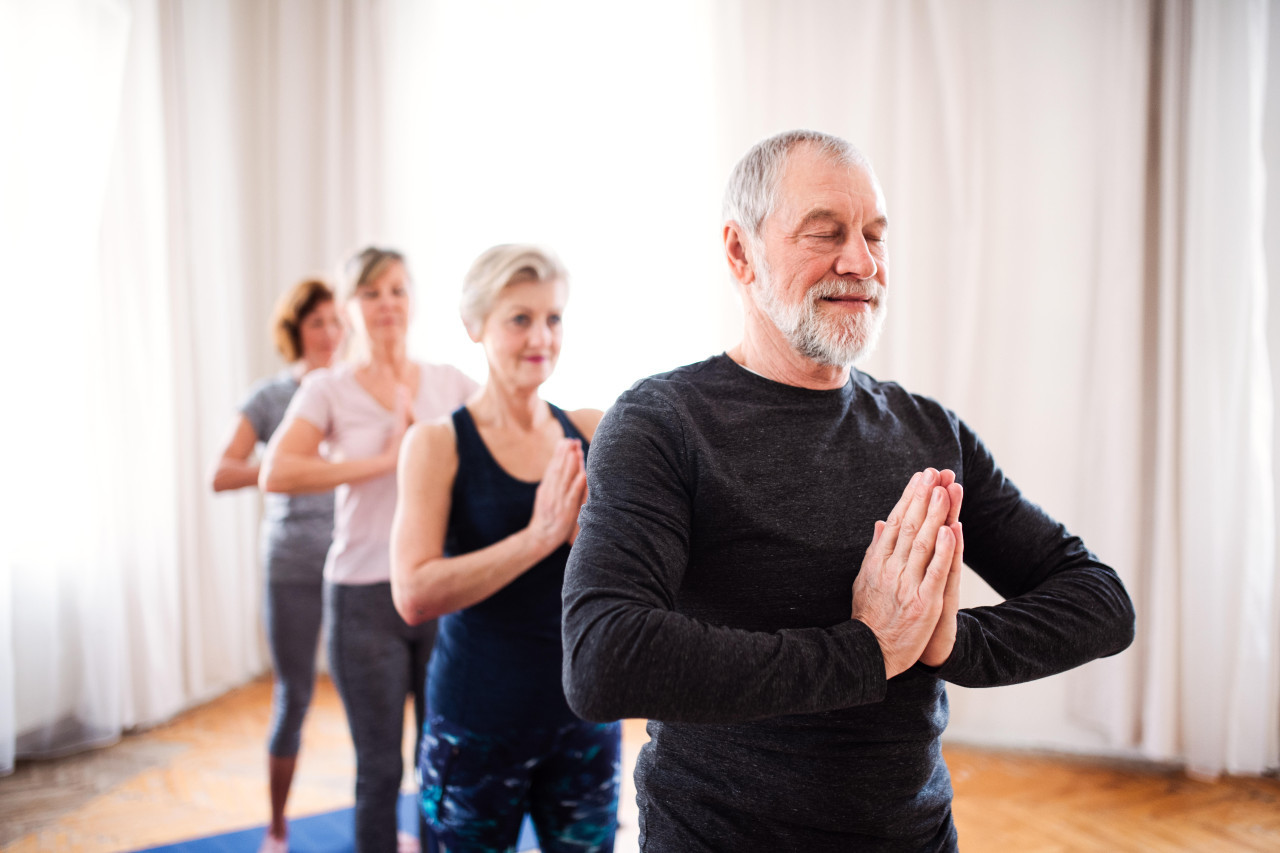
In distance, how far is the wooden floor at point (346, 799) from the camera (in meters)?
2.84

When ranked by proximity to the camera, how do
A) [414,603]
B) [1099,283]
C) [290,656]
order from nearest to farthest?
[414,603]
[290,656]
[1099,283]

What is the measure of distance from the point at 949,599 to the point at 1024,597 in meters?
0.23

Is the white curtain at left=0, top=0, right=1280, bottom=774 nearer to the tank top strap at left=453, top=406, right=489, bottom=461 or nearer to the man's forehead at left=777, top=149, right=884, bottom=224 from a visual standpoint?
the tank top strap at left=453, top=406, right=489, bottom=461

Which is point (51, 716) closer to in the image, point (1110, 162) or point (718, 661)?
point (718, 661)

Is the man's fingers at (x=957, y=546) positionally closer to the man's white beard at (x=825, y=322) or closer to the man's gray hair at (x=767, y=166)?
the man's white beard at (x=825, y=322)

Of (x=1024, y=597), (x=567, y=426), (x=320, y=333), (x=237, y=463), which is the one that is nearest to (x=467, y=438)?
(x=567, y=426)

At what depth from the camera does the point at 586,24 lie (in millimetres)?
4363

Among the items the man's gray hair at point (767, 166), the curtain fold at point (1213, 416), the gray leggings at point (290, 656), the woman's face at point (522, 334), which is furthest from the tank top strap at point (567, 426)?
the curtain fold at point (1213, 416)

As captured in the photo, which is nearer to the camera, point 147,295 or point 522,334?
point 522,334

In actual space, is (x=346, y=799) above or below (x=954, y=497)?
below

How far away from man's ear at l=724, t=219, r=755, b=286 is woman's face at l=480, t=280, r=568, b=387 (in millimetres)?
554

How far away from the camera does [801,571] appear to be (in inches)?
43.2

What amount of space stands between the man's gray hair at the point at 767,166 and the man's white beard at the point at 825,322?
63mm

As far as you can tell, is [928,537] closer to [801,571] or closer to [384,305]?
[801,571]
